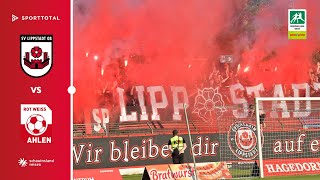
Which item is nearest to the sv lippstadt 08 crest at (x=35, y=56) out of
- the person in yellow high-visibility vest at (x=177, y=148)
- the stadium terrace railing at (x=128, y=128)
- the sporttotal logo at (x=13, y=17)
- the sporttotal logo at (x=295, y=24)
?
the sporttotal logo at (x=13, y=17)

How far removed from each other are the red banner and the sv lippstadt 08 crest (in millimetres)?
17024

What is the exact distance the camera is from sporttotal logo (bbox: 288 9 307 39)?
4428 centimetres

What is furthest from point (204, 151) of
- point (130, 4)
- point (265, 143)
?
point (130, 4)

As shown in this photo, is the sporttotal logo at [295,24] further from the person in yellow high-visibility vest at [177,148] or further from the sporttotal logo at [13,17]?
the sporttotal logo at [13,17]

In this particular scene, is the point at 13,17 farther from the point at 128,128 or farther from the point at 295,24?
the point at 295,24

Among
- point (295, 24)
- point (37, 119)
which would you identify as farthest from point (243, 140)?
point (295, 24)

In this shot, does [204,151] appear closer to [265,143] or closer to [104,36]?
[265,143]

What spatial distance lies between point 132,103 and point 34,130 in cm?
3257

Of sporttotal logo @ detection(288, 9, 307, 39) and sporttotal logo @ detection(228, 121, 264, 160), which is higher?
sporttotal logo @ detection(288, 9, 307, 39)

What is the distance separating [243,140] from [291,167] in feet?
6.05

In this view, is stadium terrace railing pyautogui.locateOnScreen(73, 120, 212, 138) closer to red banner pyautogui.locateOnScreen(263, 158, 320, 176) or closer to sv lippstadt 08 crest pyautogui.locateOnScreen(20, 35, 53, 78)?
red banner pyautogui.locateOnScreen(263, 158, 320, 176)

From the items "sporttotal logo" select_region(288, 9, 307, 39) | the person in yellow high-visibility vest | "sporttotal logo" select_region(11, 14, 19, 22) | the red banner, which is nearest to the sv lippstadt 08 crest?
"sporttotal logo" select_region(11, 14, 19, 22)

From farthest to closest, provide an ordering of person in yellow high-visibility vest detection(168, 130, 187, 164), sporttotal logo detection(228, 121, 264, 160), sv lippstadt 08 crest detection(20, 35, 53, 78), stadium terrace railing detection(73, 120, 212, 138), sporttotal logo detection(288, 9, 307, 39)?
sporttotal logo detection(288, 9, 307, 39) → stadium terrace railing detection(73, 120, 212, 138) → person in yellow high-visibility vest detection(168, 130, 187, 164) → sporttotal logo detection(228, 121, 264, 160) → sv lippstadt 08 crest detection(20, 35, 53, 78)

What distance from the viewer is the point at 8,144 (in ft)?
17.4
